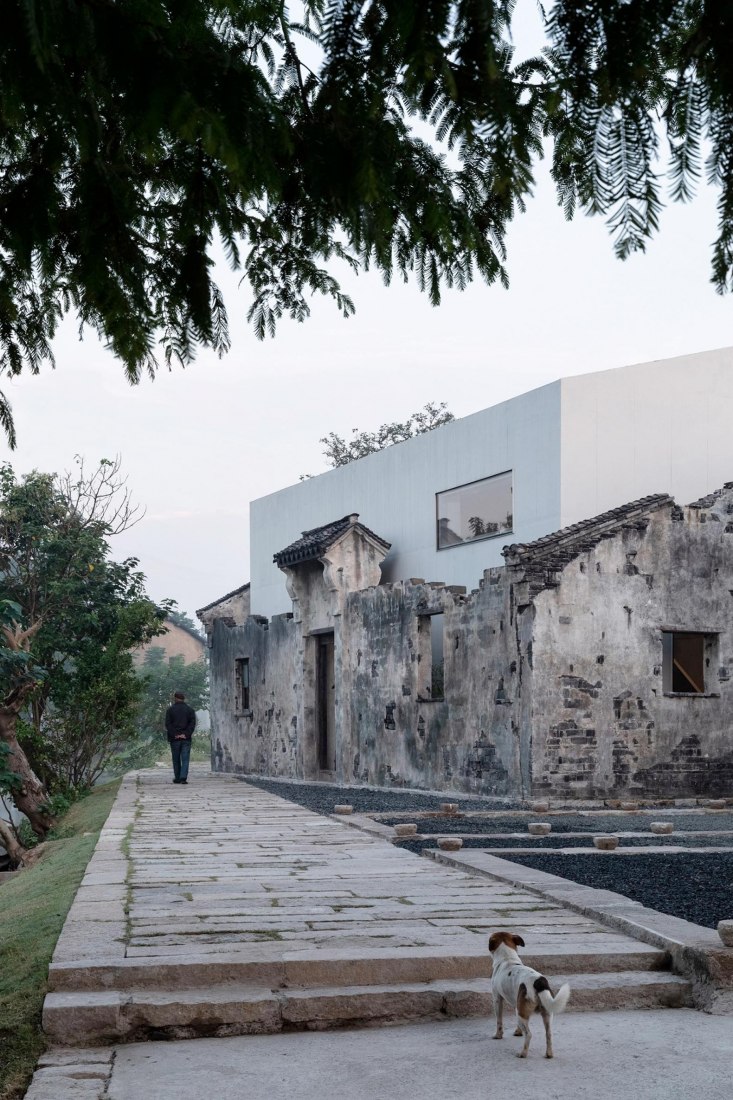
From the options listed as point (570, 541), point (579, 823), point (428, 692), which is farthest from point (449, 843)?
point (428, 692)

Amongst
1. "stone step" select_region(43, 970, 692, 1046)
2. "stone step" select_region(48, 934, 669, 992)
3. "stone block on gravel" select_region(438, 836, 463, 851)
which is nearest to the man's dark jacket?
"stone block on gravel" select_region(438, 836, 463, 851)

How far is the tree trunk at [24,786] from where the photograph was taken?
19297 millimetres

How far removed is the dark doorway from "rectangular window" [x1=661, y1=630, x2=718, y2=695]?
7216 mm

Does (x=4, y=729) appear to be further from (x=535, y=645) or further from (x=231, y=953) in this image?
(x=231, y=953)

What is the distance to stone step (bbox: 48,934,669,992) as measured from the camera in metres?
4.98

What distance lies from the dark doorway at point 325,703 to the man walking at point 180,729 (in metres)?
3.23

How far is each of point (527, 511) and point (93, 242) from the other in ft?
48.2

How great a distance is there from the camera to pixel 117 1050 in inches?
177

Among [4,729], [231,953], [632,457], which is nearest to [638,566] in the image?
[632,457]

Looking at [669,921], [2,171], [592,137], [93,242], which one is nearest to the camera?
[592,137]

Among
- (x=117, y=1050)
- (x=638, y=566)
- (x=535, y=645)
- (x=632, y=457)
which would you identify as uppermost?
(x=632, y=457)

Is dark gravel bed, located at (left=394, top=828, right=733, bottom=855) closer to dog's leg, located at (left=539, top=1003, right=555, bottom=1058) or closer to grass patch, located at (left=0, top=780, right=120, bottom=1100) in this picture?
grass patch, located at (left=0, top=780, right=120, bottom=1100)

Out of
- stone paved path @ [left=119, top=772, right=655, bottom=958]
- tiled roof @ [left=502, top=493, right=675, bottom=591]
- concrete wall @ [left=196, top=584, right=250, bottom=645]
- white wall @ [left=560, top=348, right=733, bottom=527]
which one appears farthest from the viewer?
concrete wall @ [left=196, top=584, right=250, bottom=645]

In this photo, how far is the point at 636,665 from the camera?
16078 mm
